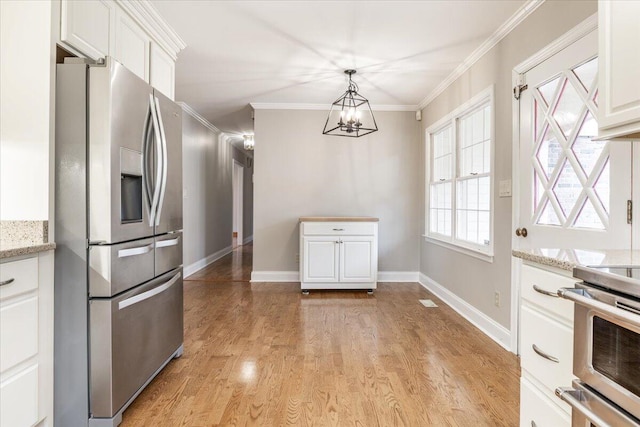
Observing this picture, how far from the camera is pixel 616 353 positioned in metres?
0.94

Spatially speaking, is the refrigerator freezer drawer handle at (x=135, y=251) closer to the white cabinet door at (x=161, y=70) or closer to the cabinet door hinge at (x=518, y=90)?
the white cabinet door at (x=161, y=70)

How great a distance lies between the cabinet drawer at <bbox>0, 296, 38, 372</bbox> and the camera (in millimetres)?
1311

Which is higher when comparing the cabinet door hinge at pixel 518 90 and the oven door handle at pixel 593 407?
the cabinet door hinge at pixel 518 90

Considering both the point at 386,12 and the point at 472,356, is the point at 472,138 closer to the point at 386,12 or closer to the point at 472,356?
the point at 386,12

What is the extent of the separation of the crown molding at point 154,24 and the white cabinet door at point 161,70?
0.21ft

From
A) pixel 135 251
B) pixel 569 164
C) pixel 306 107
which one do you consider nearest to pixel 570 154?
pixel 569 164

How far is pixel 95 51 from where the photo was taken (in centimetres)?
193

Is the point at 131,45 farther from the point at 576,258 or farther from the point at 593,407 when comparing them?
the point at 593,407

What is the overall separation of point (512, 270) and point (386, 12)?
6.84 ft

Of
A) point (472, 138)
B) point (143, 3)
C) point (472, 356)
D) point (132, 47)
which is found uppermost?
point (143, 3)

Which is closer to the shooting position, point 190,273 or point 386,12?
point 386,12

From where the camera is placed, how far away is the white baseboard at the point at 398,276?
16.3 feet

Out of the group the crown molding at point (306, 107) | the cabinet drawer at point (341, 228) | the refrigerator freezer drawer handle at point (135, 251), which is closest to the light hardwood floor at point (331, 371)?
the refrigerator freezer drawer handle at point (135, 251)

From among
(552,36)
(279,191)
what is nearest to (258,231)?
(279,191)
